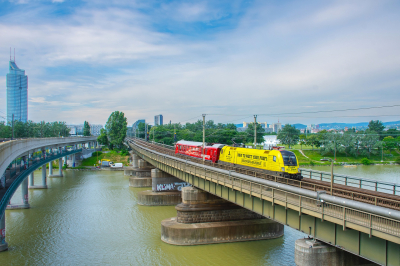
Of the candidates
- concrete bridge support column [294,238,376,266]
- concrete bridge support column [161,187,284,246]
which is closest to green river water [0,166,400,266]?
concrete bridge support column [161,187,284,246]

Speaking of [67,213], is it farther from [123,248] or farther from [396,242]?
[396,242]

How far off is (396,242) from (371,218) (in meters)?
1.19

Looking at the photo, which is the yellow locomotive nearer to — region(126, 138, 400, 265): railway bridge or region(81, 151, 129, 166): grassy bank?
region(126, 138, 400, 265): railway bridge

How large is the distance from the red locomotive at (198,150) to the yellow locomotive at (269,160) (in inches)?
130

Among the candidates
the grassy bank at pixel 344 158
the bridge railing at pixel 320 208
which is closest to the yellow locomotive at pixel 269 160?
the bridge railing at pixel 320 208

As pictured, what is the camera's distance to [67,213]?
4003 centimetres

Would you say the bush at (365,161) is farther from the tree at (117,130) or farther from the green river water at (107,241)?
the tree at (117,130)

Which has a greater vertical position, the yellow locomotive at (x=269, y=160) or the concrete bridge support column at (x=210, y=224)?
the yellow locomotive at (x=269, y=160)

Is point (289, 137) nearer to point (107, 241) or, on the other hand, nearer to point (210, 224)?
point (210, 224)

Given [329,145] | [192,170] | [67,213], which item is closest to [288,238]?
[192,170]

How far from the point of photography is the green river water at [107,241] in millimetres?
25312

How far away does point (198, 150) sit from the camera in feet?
150

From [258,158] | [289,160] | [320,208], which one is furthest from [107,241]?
[320,208]

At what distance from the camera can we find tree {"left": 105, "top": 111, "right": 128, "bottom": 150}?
123 m
